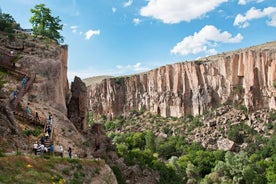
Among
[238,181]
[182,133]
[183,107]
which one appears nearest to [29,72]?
[238,181]

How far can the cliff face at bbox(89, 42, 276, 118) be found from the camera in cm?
8731

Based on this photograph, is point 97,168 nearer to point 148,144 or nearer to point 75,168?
point 75,168

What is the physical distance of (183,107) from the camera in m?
101

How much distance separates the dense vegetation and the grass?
23.9 metres

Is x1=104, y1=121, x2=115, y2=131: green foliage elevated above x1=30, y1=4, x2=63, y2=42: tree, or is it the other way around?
x1=30, y1=4, x2=63, y2=42: tree

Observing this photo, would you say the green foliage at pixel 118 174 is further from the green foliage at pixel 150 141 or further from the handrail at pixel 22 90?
the green foliage at pixel 150 141

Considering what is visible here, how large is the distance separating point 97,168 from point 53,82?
442 inches

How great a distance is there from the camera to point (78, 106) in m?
34.7

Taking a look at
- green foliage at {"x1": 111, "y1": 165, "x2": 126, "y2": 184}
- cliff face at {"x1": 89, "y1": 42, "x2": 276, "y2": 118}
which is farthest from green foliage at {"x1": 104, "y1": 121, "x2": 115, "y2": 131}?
green foliage at {"x1": 111, "y1": 165, "x2": 126, "y2": 184}

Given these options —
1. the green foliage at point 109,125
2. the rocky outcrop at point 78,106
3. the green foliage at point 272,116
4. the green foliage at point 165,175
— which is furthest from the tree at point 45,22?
the green foliage at point 109,125

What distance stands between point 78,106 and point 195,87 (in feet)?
232

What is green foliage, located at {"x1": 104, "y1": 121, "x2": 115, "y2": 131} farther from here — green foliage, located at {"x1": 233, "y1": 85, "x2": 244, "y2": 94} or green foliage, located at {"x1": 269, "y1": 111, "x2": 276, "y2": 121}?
green foliage, located at {"x1": 269, "y1": 111, "x2": 276, "y2": 121}

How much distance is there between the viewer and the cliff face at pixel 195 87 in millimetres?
87312

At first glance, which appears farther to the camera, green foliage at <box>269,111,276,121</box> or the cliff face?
the cliff face
